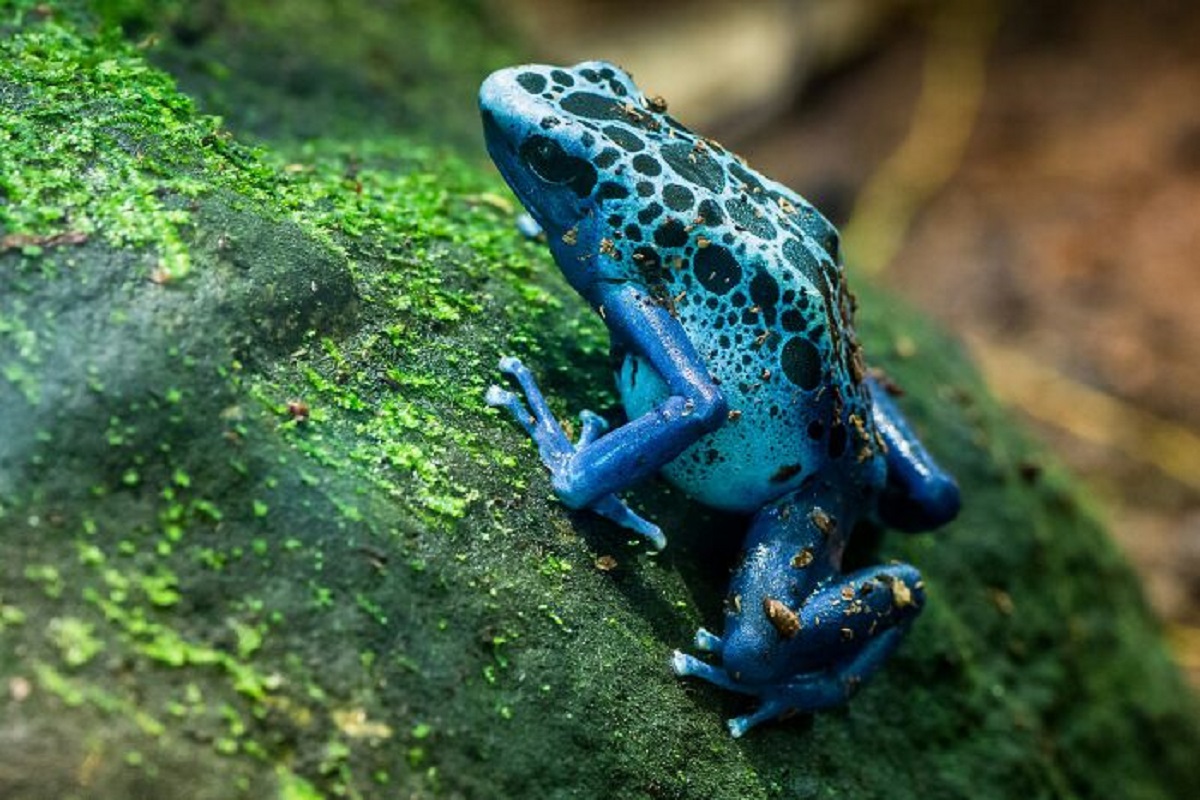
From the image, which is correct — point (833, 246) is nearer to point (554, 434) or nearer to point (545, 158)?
point (545, 158)

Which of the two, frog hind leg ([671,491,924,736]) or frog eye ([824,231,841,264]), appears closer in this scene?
frog hind leg ([671,491,924,736])

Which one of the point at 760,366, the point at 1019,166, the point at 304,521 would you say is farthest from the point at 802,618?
the point at 1019,166

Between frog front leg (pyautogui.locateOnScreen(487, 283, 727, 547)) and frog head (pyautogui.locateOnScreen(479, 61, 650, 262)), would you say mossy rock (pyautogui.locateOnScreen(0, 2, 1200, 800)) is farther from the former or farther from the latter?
frog head (pyautogui.locateOnScreen(479, 61, 650, 262))

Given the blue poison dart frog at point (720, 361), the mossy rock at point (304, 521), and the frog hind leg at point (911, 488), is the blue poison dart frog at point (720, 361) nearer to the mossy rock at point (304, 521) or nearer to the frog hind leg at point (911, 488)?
the mossy rock at point (304, 521)

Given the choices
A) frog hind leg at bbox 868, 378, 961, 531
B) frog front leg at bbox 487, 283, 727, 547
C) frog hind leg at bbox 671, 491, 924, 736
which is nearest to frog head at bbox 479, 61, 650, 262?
frog front leg at bbox 487, 283, 727, 547

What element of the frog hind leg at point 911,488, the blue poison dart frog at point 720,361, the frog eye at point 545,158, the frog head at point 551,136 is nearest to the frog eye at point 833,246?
the blue poison dart frog at point 720,361
